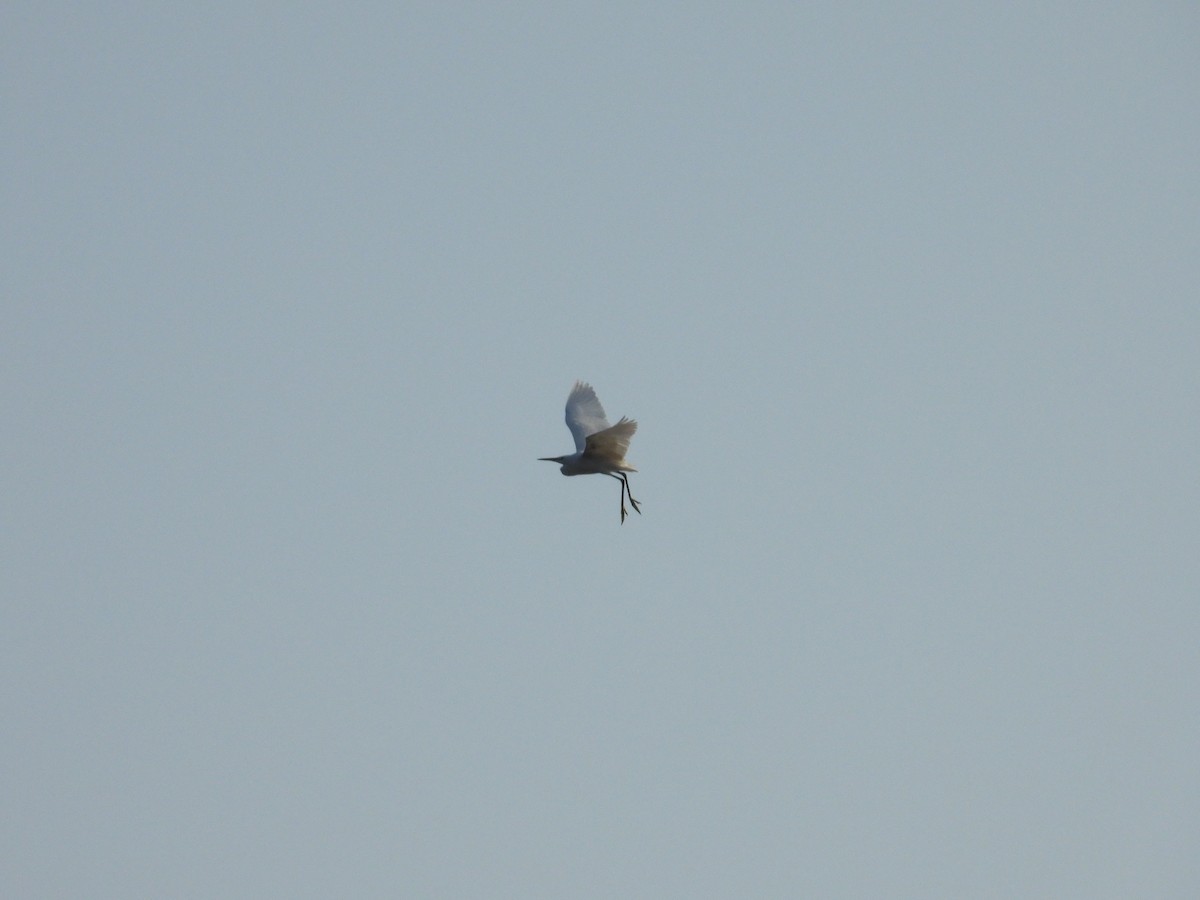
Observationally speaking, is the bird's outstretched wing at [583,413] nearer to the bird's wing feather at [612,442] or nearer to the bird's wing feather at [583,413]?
the bird's wing feather at [583,413]

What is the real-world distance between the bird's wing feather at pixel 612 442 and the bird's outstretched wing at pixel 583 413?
3.49ft

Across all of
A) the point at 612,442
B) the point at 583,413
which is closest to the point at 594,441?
the point at 612,442

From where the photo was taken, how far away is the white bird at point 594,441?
83.6ft

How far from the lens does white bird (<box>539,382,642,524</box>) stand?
2547 centimetres

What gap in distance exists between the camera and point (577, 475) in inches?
1051

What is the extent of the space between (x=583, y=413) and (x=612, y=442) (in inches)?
102

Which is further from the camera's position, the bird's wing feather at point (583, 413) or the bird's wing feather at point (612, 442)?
the bird's wing feather at point (583, 413)

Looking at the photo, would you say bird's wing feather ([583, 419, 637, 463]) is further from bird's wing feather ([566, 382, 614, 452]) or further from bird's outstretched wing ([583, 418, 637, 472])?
bird's wing feather ([566, 382, 614, 452])

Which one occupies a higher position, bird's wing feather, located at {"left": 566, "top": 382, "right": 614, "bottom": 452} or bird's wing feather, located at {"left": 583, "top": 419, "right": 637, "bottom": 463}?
bird's wing feather, located at {"left": 566, "top": 382, "right": 614, "bottom": 452}

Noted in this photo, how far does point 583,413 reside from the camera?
2809 centimetres

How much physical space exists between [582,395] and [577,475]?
2.27 m

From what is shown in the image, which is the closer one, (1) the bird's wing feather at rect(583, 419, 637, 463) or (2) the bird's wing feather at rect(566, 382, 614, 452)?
(1) the bird's wing feather at rect(583, 419, 637, 463)

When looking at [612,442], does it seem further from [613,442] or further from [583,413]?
[583,413]

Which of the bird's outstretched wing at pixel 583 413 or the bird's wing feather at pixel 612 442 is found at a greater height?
the bird's outstretched wing at pixel 583 413
